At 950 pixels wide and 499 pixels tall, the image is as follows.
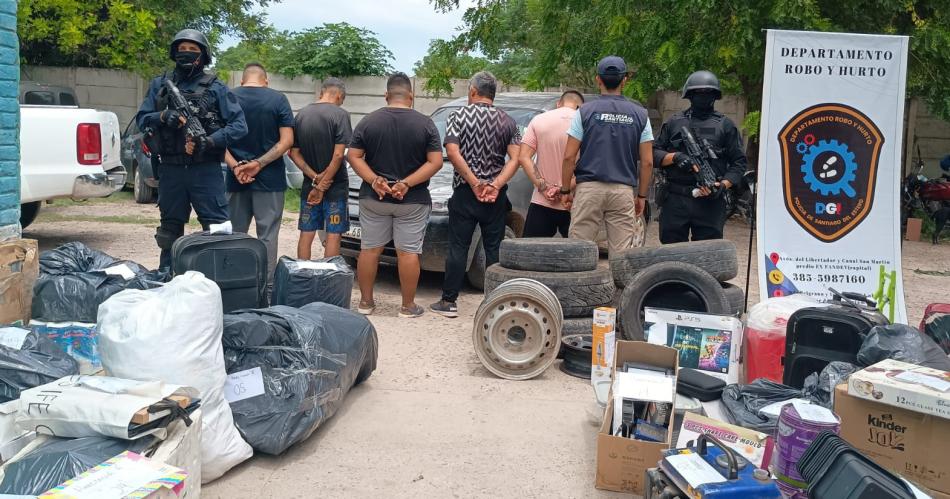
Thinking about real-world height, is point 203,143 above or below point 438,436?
above

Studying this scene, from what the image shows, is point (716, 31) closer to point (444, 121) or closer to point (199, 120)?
point (444, 121)

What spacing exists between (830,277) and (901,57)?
1.66 metres

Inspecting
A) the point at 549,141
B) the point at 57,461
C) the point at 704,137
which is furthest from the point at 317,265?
the point at 704,137

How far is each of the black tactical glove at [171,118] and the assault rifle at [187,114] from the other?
44 mm

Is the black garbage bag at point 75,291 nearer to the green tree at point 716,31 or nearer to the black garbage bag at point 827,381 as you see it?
the black garbage bag at point 827,381

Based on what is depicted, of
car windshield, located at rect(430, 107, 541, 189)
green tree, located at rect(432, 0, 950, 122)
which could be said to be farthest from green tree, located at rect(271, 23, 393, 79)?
car windshield, located at rect(430, 107, 541, 189)

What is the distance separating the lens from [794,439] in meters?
3.27

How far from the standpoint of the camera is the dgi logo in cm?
578

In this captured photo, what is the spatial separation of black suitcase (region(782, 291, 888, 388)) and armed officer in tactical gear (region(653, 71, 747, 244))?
1.73m

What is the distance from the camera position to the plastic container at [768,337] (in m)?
4.80

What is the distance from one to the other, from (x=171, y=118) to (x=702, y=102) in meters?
3.95

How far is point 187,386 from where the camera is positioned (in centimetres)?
352

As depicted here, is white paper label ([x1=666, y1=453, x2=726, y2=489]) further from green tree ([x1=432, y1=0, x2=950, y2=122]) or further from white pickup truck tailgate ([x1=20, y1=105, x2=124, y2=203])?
white pickup truck tailgate ([x1=20, y1=105, x2=124, y2=203])

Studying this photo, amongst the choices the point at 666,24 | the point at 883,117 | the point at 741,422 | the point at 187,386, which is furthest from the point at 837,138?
the point at 187,386
